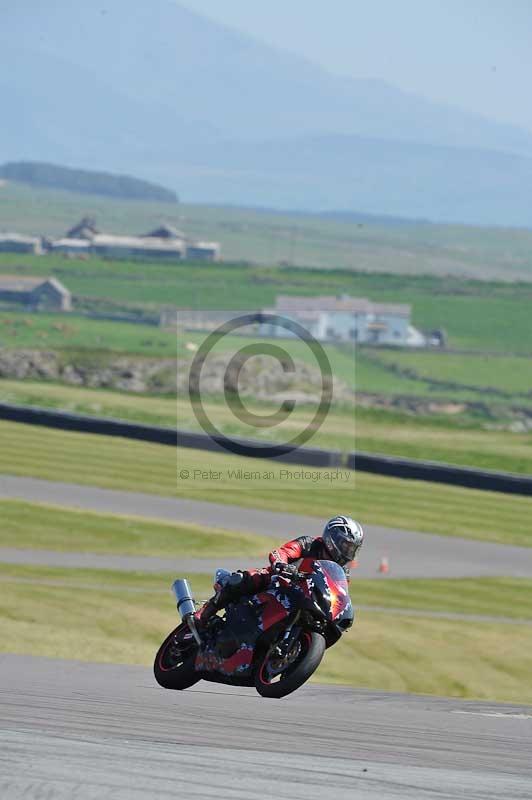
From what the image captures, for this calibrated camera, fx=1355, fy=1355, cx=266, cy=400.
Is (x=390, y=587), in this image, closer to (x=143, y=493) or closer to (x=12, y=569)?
(x=12, y=569)

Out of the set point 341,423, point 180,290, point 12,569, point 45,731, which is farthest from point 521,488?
point 180,290

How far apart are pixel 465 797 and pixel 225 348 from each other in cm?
9888

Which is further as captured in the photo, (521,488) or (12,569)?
(521,488)

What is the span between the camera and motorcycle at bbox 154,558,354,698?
11.4 m

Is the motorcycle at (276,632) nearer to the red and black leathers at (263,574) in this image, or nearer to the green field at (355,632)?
the red and black leathers at (263,574)

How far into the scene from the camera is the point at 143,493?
139 ft

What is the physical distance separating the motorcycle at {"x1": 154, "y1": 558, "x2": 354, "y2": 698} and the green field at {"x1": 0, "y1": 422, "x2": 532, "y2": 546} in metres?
27.0

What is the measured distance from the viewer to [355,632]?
24.6 meters

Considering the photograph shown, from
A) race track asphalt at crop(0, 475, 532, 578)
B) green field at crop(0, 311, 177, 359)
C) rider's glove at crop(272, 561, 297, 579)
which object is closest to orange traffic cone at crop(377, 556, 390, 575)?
race track asphalt at crop(0, 475, 532, 578)

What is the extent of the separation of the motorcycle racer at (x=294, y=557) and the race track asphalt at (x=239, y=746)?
89 cm

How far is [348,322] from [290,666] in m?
128

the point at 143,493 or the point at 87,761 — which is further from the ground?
the point at 87,761

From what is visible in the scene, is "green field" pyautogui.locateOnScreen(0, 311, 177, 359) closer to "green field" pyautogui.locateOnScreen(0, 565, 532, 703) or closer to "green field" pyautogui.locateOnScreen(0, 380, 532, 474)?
"green field" pyautogui.locateOnScreen(0, 380, 532, 474)

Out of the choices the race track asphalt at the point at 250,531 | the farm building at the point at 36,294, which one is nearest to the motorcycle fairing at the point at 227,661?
the race track asphalt at the point at 250,531
